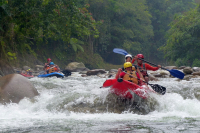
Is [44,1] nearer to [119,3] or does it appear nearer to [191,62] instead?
[191,62]

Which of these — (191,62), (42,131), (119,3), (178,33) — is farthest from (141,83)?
(119,3)

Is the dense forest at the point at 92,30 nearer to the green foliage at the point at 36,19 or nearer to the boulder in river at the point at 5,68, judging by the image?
the green foliage at the point at 36,19

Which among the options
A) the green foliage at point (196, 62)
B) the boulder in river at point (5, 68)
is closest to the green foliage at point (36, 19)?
the boulder in river at point (5, 68)

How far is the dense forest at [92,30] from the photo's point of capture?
33.4 ft

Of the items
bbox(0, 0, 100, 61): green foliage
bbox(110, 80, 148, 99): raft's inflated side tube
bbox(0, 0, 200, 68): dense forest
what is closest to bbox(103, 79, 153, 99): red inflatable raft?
bbox(110, 80, 148, 99): raft's inflated side tube

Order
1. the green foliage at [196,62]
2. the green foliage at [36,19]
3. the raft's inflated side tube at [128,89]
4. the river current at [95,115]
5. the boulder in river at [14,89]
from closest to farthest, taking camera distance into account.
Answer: the river current at [95,115] < the raft's inflated side tube at [128,89] < the boulder in river at [14,89] < the green foliage at [36,19] < the green foliage at [196,62]

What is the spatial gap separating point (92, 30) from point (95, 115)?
9.76 metres

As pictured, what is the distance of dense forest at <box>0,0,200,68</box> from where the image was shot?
10.2m

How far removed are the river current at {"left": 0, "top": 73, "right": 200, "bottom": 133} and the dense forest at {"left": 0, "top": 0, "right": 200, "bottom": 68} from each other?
335 cm

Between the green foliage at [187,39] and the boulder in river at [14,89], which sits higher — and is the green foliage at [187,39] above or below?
above

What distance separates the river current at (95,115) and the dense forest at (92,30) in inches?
132

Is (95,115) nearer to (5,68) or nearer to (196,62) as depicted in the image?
(5,68)

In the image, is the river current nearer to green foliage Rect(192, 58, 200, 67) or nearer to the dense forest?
the dense forest

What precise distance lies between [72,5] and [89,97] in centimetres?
600
